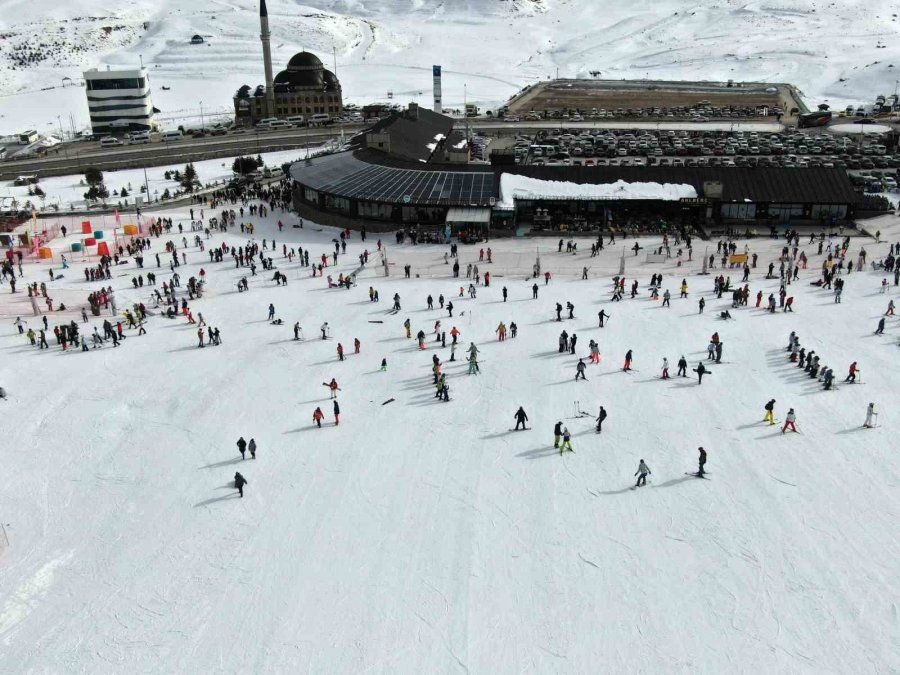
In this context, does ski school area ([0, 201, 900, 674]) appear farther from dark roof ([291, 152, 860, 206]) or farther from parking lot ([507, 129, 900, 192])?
parking lot ([507, 129, 900, 192])

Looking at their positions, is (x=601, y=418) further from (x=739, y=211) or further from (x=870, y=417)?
(x=739, y=211)

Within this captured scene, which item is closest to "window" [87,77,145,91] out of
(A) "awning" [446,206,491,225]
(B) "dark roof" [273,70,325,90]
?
(B) "dark roof" [273,70,325,90]

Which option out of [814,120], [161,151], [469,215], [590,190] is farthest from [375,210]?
[814,120]

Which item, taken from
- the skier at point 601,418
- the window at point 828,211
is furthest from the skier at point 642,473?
the window at point 828,211

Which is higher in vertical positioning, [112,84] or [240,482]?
[112,84]

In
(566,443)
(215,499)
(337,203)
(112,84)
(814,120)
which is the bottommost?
(215,499)

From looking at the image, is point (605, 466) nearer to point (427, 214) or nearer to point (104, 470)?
point (104, 470)

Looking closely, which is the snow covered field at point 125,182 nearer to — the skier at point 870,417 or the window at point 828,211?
the window at point 828,211

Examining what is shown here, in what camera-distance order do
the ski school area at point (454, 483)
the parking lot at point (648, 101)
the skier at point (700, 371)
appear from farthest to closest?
the parking lot at point (648, 101)
the skier at point (700, 371)
the ski school area at point (454, 483)
